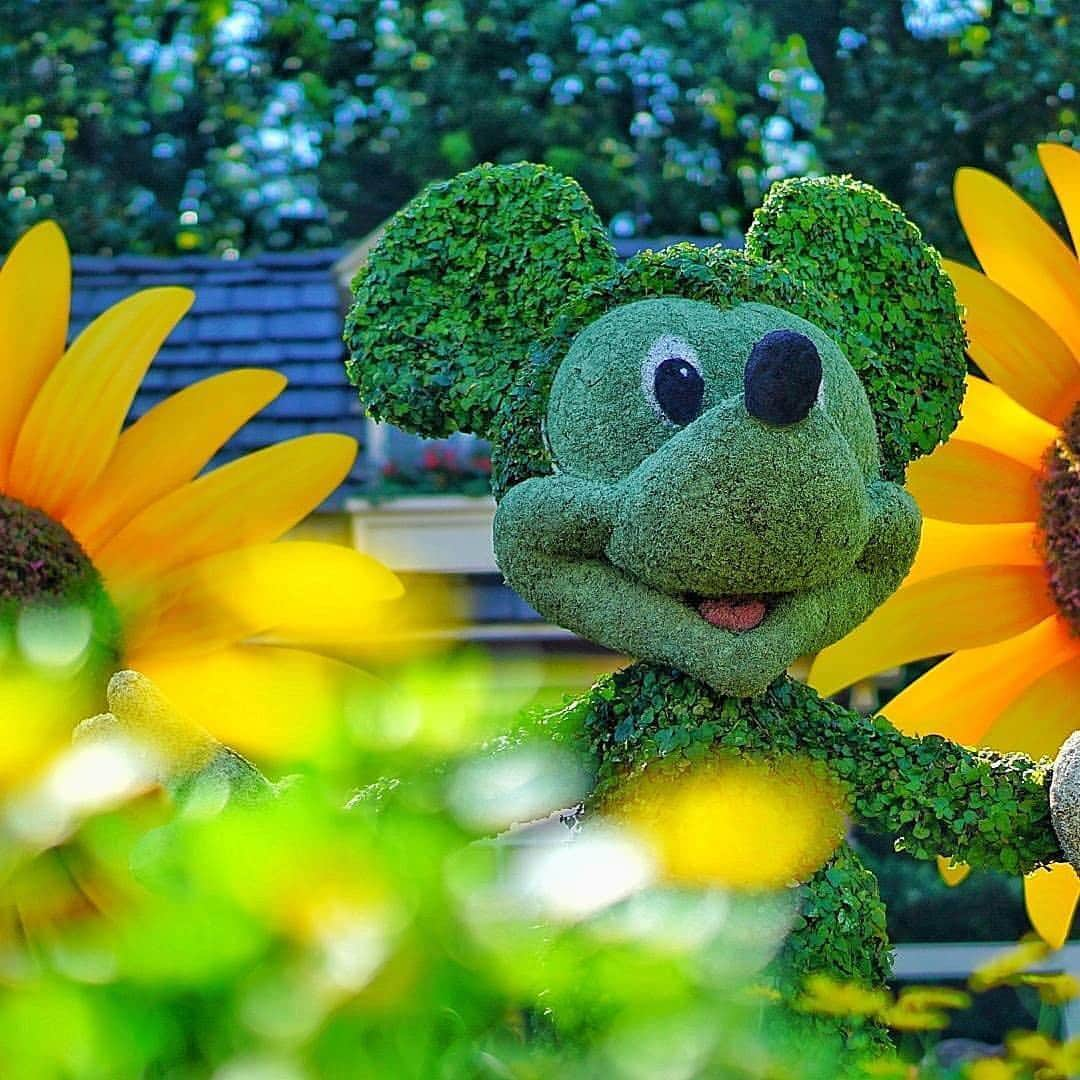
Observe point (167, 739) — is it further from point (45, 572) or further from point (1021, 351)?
point (1021, 351)

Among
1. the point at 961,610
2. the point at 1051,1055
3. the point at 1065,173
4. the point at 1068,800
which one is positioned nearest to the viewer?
the point at 1051,1055

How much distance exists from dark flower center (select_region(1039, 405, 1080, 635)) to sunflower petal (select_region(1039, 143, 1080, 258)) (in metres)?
0.30

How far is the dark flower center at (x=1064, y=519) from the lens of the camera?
2.52 m

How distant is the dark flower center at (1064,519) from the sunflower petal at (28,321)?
1.38m

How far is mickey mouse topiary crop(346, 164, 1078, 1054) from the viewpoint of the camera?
1783 millimetres

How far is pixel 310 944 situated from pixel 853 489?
3.38 feet

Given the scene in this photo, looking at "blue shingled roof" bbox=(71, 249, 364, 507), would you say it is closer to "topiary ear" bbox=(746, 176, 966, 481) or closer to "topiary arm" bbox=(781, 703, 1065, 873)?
"topiary ear" bbox=(746, 176, 966, 481)

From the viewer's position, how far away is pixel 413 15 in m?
8.14

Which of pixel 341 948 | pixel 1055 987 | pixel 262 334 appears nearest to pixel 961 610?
pixel 1055 987

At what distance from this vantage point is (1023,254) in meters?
2.67

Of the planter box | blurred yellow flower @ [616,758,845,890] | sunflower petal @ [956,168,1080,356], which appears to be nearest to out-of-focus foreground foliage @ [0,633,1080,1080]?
blurred yellow flower @ [616,758,845,890]

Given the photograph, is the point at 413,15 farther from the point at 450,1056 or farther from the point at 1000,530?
the point at 450,1056

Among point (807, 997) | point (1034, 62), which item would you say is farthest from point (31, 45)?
point (807, 997)

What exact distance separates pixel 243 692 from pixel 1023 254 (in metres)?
1.25
